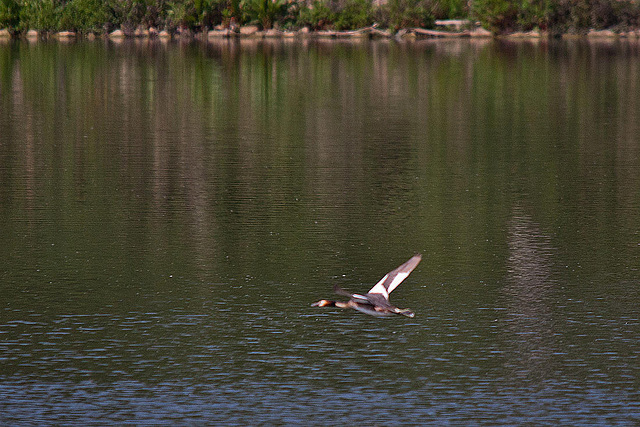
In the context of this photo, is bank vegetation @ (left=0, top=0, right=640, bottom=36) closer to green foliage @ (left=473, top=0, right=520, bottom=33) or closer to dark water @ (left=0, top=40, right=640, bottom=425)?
green foliage @ (left=473, top=0, right=520, bottom=33)

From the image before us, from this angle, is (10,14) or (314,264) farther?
(10,14)

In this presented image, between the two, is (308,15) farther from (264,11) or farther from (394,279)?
(394,279)

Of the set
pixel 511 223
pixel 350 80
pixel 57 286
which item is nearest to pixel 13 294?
pixel 57 286

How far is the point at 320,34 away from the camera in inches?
3201

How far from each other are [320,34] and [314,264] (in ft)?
222

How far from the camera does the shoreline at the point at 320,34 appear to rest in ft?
258

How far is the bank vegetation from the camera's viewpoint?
3063 inches

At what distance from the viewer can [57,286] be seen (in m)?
13.5

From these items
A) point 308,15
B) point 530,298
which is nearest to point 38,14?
point 308,15

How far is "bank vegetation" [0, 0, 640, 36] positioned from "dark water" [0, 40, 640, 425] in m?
47.7

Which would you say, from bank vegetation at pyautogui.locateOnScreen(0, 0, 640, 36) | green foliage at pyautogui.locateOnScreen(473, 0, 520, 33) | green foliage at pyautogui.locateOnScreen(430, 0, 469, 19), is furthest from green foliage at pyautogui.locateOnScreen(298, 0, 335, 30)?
green foliage at pyautogui.locateOnScreen(473, 0, 520, 33)

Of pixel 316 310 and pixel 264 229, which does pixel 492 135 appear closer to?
pixel 264 229

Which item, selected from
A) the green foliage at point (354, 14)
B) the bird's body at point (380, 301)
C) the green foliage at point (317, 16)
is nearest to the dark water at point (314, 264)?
the bird's body at point (380, 301)

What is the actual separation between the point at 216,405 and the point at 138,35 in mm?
71981
